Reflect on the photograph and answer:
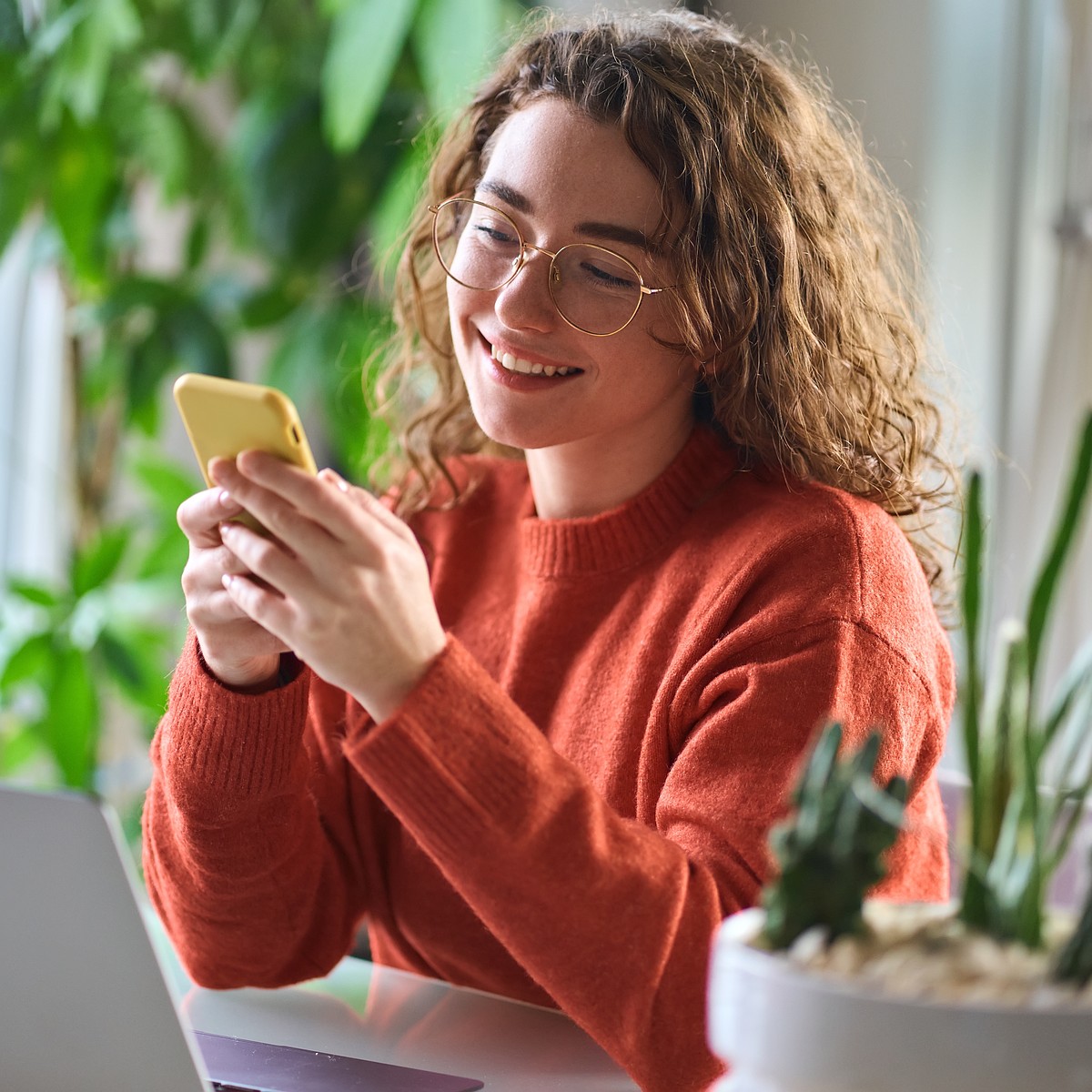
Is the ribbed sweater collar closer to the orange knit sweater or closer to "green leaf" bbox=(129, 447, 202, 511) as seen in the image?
the orange knit sweater

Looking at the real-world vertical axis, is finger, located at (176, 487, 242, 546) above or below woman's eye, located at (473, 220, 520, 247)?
below

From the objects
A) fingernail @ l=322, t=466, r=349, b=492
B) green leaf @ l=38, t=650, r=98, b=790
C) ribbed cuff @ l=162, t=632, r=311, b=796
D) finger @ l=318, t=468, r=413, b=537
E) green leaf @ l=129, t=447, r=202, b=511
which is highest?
fingernail @ l=322, t=466, r=349, b=492

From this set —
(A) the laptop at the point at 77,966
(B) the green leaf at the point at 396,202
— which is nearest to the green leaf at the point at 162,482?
(B) the green leaf at the point at 396,202

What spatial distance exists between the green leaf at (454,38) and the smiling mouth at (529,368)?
2.72ft

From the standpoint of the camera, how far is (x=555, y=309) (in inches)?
44.1

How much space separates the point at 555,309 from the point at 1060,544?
2.05 feet

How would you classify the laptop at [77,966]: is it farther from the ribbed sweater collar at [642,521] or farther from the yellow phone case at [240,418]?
the ribbed sweater collar at [642,521]

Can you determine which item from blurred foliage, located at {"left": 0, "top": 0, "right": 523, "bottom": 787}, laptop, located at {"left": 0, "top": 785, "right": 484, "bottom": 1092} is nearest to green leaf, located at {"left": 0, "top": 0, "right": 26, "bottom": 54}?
blurred foliage, located at {"left": 0, "top": 0, "right": 523, "bottom": 787}

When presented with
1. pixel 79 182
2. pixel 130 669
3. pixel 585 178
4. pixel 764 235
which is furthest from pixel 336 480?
pixel 79 182

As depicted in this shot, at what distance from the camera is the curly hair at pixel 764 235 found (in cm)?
113

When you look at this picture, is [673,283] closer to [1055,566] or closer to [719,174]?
[719,174]

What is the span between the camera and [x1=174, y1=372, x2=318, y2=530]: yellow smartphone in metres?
0.80

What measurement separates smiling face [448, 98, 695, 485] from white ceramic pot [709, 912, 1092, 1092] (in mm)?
689

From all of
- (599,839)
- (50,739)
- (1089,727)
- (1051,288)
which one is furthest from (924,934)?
(1051,288)
